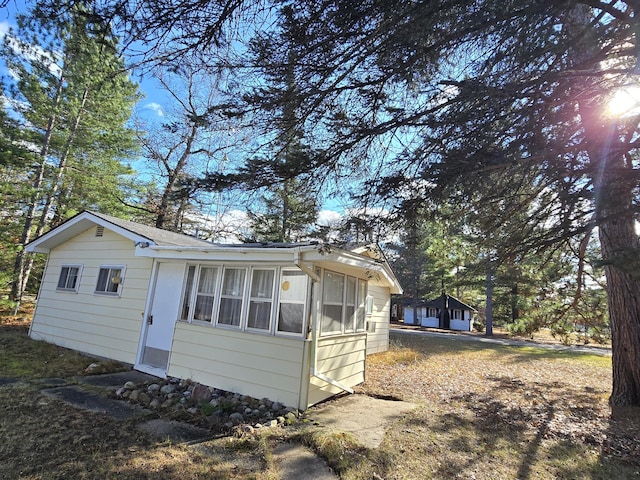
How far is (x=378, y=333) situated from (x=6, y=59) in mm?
15363

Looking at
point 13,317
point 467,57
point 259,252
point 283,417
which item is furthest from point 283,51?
point 13,317

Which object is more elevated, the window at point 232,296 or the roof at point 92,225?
the roof at point 92,225

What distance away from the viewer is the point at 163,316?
7.05 metres

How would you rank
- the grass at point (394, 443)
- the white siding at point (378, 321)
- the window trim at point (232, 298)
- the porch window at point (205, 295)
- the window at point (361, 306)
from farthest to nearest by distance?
the white siding at point (378, 321)
the window at point (361, 306)
the porch window at point (205, 295)
the window trim at point (232, 298)
the grass at point (394, 443)

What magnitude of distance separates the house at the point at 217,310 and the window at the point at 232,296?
0.02 m

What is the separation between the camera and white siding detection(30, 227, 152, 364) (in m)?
7.52

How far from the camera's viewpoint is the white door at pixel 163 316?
22.6 ft

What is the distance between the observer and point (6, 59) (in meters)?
10.3

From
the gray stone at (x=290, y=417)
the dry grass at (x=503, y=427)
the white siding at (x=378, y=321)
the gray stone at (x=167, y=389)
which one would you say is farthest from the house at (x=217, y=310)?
the white siding at (x=378, y=321)

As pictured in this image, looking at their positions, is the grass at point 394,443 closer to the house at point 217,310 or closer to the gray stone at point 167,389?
the house at point 217,310

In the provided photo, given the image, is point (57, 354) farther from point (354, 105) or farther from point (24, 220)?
point (354, 105)

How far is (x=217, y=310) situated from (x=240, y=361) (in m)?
1.15

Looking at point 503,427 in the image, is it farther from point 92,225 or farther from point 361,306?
point 92,225

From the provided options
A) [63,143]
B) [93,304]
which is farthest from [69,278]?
[63,143]
